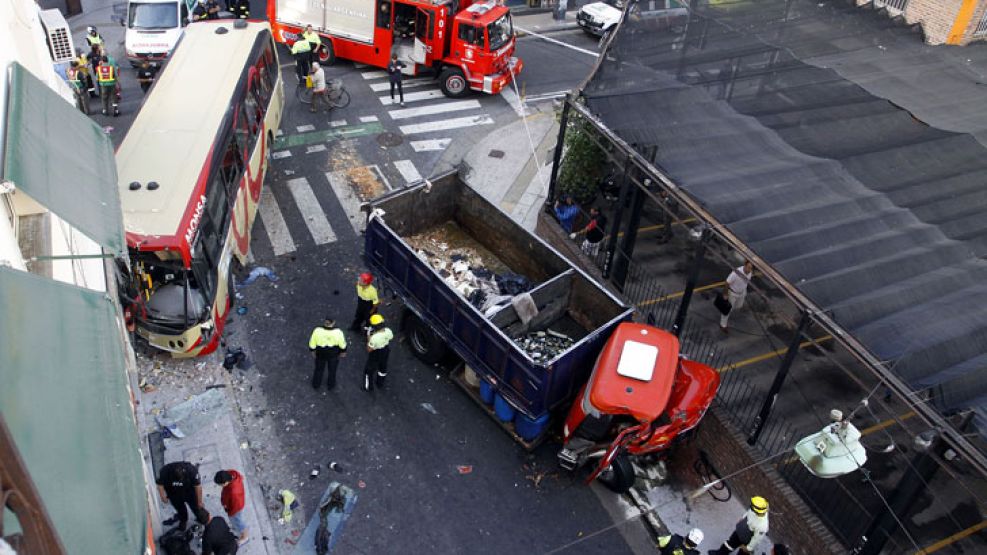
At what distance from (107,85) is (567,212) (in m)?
11.5

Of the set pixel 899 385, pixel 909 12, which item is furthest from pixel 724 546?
pixel 909 12

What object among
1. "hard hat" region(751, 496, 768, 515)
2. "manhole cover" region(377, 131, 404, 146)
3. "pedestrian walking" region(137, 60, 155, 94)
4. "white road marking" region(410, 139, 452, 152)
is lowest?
"manhole cover" region(377, 131, 404, 146)

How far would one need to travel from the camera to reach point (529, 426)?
37.1 feet

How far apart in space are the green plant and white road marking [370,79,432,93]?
736 centimetres

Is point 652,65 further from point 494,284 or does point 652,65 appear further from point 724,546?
point 724,546

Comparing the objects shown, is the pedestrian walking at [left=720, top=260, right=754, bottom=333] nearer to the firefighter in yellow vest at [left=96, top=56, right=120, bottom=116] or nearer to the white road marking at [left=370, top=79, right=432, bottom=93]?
the white road marking at [left=370, top=79, right=432, bottom=93]

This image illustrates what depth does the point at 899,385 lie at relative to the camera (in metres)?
8.62

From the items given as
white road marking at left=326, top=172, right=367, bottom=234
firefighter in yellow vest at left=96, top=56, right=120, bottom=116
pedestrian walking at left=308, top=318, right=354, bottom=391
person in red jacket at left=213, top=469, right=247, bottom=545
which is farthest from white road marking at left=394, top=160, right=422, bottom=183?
person in red jacket at left=213, top=469, right=247, bottom=545

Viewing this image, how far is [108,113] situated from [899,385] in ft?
58.7

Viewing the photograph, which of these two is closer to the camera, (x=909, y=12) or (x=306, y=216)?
(x=306, y=216)

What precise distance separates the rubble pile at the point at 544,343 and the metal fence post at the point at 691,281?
1.72 meters

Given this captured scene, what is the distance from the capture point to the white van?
19844 millimetres

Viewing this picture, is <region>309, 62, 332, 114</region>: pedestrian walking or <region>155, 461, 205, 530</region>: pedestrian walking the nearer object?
<region>155, 461, 205, 530</region>: pedestrian walking

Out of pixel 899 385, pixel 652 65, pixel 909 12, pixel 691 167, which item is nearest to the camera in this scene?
pixel 899 385
